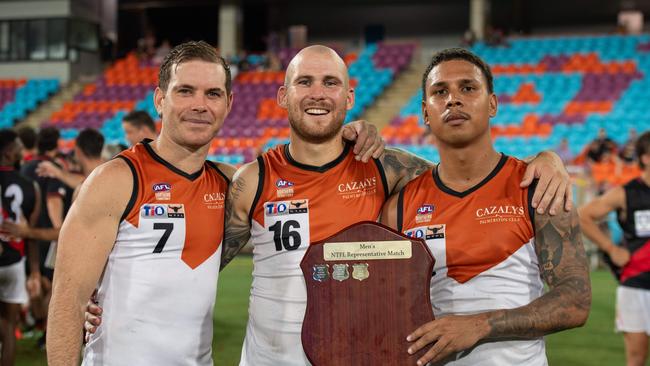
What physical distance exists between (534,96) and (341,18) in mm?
10508

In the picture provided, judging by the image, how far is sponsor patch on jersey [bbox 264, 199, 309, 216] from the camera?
3058 mm

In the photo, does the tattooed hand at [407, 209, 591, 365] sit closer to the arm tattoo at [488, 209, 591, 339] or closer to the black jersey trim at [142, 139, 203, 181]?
the arm tattoo at [488, 209, 591, 339]

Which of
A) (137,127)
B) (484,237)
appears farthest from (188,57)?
(137,127)

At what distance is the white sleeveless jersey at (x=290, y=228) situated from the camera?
3000mm

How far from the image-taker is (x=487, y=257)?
9.06 feet

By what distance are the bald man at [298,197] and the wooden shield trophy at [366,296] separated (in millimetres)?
504

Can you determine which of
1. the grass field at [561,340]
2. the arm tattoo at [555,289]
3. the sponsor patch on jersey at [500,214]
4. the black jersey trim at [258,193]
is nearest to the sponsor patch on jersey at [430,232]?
the sponsor patch on jersey at [500,214]

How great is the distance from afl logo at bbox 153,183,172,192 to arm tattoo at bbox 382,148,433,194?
0.92 m

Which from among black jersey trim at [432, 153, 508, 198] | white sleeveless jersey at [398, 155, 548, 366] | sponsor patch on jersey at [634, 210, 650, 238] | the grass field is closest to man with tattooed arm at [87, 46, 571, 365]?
black jersey trim at [432, 153, 508, 198]

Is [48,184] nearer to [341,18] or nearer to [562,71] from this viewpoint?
Answer: [562,71]

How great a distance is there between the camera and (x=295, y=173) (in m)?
3.14

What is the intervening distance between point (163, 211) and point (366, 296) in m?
0.94

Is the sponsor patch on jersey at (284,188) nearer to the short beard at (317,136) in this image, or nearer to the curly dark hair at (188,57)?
the short beard at (317,136)

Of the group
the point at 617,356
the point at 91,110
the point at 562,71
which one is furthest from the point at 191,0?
the point at 617,356
